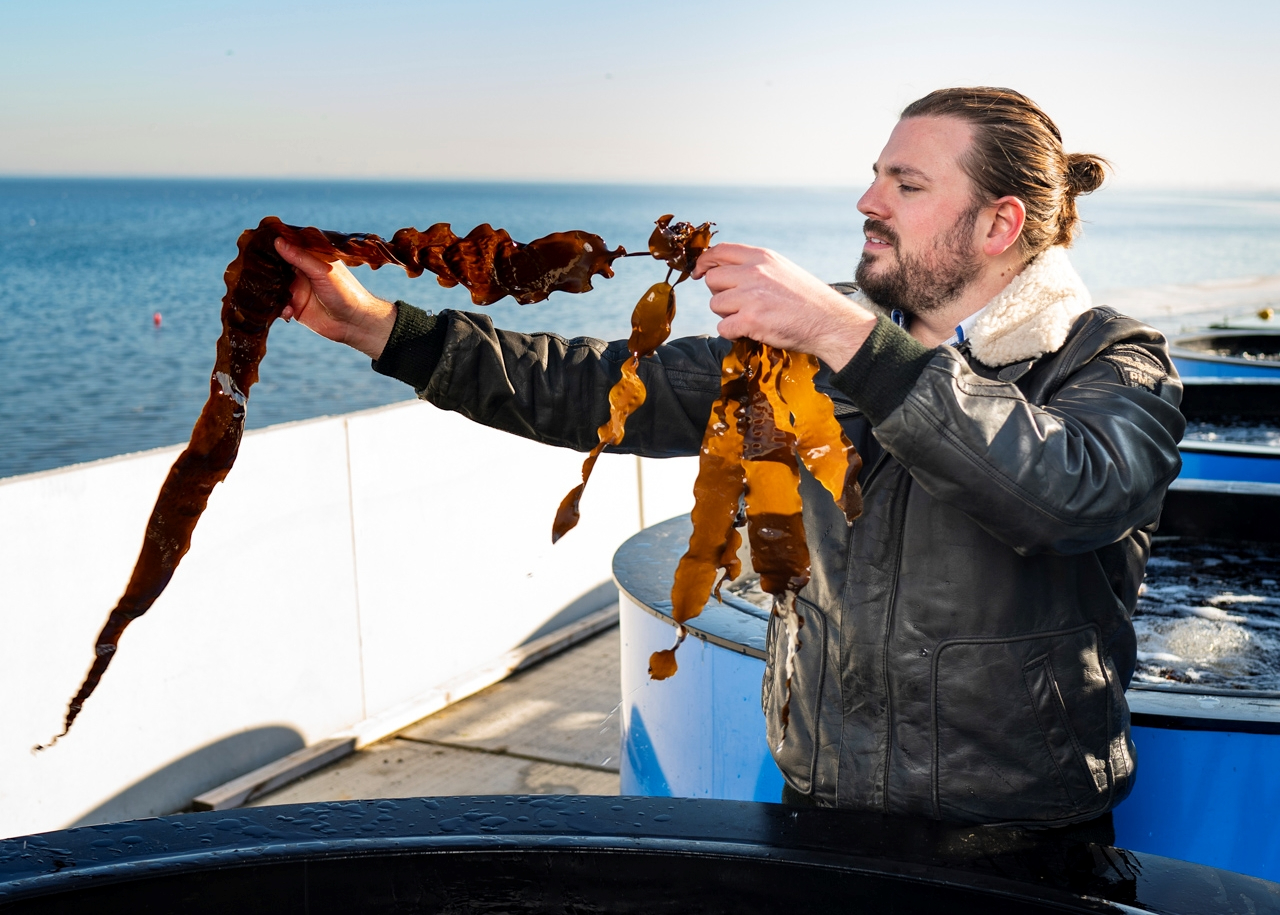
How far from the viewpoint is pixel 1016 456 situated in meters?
1.62

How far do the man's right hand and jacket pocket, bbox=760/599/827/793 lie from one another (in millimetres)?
871

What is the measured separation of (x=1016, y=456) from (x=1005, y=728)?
0.50 meters

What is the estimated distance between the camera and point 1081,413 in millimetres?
1776

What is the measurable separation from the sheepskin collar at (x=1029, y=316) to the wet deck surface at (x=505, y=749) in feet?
8.78

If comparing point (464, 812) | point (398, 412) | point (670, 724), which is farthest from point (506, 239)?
point (398, 412)

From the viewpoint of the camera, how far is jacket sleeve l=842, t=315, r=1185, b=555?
1615 millimetres

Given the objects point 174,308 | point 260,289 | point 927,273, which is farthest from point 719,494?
point 174,308

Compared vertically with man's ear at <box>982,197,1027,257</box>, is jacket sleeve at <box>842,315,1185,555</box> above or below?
below

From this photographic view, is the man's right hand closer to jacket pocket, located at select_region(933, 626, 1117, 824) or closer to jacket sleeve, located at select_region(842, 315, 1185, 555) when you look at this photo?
jacket sleeve, located at select_region(842, 315, 1185, 555)

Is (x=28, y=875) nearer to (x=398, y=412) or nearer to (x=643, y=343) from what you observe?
(x=643, y=343)

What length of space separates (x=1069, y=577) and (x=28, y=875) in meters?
1.58

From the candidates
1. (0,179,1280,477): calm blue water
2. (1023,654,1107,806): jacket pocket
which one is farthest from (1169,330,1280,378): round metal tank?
(1023,654,1107,806): jacket pocket

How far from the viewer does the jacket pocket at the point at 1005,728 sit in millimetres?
1860

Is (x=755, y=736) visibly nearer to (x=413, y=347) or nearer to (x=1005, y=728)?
(x=1005, y=728)
